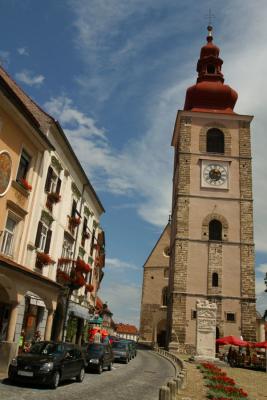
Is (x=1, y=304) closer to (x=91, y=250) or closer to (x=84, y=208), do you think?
(x=84, y=208)

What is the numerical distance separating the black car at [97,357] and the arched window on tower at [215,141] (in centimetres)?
2849

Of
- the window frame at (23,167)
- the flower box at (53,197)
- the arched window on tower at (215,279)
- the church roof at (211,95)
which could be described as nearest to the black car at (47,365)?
the window frame at (23,167)

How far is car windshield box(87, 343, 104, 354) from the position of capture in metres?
18.0

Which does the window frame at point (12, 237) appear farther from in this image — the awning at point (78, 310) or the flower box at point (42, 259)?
the awning at point (78, 310)

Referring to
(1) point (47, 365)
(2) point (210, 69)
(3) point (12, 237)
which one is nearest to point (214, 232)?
(2) point (210, 69)

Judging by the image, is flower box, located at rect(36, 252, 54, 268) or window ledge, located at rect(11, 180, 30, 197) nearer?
window ledge, located at rect(11, 180, 30, 197)

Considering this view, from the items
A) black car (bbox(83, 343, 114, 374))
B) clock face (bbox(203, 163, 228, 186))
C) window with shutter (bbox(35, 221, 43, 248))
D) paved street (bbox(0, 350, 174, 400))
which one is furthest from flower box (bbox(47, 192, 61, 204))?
clock face (bbox(203, 163, 228, 186))

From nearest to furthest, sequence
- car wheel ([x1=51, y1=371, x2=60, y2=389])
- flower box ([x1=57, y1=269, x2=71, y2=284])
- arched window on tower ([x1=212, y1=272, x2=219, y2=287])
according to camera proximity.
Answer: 1. car wheel ([x1=51, y1=371, x2=60, y2=389])
2. flower box ([x1=57, y1=269, x2=71, y2=284])
3. arched window on tower ([x1=212, y1=272, x2=219, y2=287])

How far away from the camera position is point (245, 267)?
3778cm

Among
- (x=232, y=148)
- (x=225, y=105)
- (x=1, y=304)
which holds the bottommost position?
(x=1, y=304)

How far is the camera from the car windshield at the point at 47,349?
13.0 meters

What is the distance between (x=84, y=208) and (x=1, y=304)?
13001mm

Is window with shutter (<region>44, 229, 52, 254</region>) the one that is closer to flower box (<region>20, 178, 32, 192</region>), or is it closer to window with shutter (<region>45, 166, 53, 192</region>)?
window with shutter (<region>45, 166, 53, 192</region>)

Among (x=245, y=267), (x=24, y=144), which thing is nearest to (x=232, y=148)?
(x=245, y=267)
